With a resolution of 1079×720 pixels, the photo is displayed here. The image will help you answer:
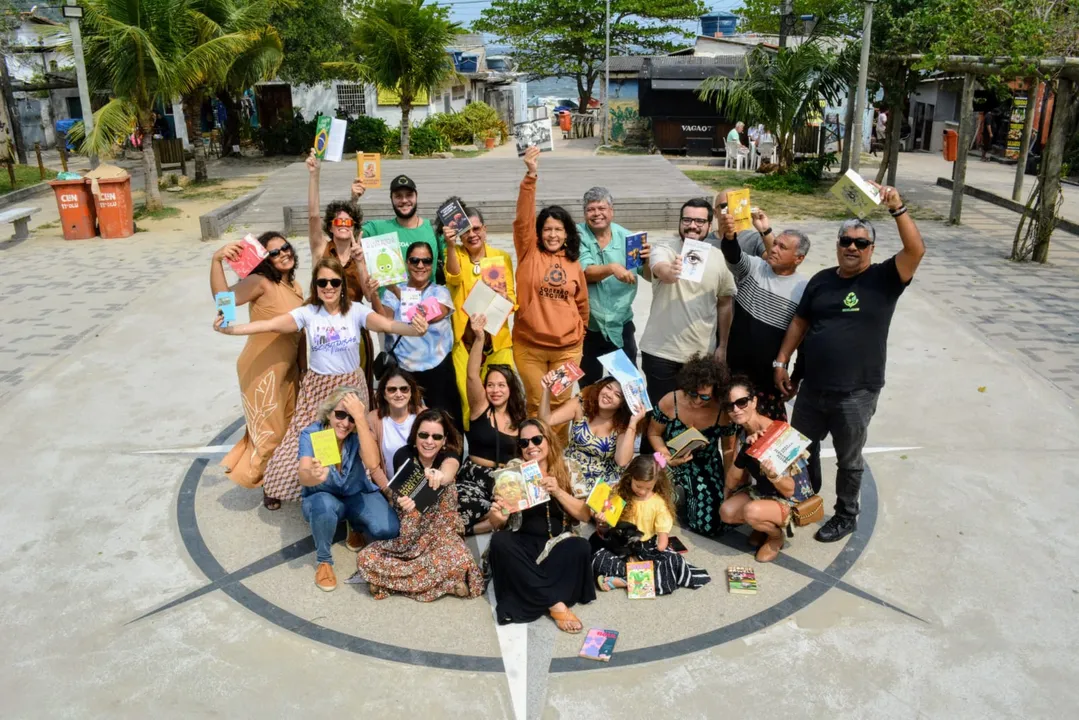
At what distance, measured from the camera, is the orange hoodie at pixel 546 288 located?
236 inches

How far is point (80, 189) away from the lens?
15102mm

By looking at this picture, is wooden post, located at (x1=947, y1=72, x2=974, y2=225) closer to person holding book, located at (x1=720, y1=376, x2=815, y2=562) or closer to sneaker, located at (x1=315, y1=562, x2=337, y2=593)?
person holding book, located at (x1=720, y1=376, x2=815, y2=562)

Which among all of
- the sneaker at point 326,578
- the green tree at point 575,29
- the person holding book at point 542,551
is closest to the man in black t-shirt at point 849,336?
the person holding book at point 542,551

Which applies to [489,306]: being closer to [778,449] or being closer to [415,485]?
[415,485]

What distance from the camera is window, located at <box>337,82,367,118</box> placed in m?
31.9

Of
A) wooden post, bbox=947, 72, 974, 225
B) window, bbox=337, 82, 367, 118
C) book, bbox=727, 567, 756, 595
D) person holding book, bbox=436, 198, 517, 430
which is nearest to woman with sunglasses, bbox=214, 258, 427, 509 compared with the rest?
person holding book, bbox=436, 198, 517, 430

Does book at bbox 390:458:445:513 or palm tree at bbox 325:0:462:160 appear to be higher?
palm tree at bbox 325:0:462:160

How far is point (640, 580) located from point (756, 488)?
3.19 ft

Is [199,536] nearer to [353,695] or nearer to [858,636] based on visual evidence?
[353,695]

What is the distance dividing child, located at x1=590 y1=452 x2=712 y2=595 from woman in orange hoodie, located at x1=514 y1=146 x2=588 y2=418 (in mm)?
1138

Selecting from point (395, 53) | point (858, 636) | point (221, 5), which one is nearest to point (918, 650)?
point (858, 636)

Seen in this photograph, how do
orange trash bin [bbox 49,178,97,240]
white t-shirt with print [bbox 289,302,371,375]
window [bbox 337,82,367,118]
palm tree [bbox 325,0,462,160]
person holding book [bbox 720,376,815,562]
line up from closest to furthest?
1. person holding book [bbox 720,376,815,562]
2. white t-shirt with print [bbox 289,302,371,375]
3. orange trash bin [bbox 49,178,97,240]
4. palm tree [bbox 325,0,462,160]
5. window [bbox 337,82,367,118]

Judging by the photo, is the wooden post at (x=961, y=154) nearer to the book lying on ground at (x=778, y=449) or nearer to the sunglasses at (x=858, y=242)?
the sunglasses at (x=858, y=242)

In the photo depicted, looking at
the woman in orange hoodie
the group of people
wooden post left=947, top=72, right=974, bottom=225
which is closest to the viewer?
the group of people
